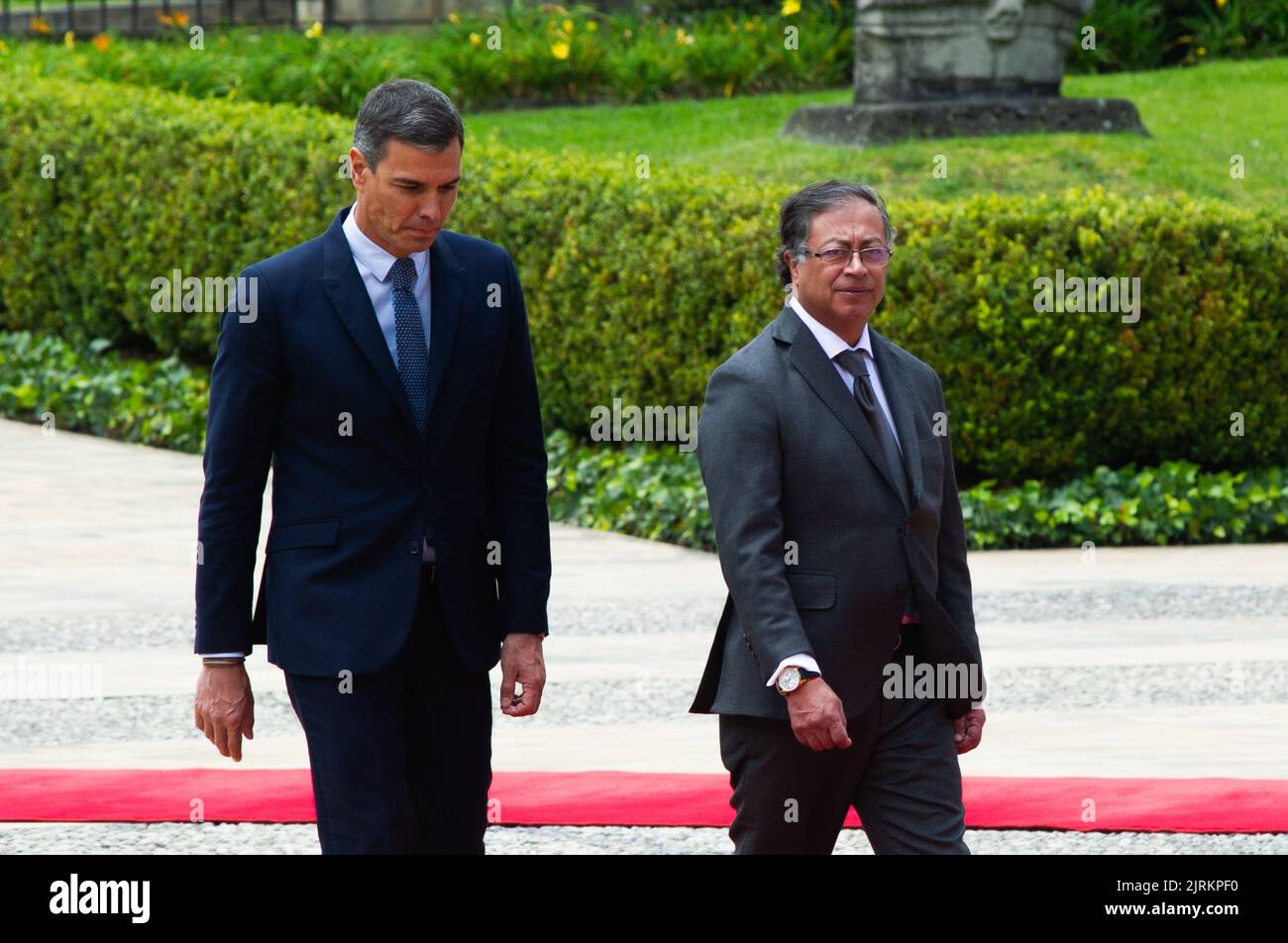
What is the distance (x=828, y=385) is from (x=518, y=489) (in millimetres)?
665

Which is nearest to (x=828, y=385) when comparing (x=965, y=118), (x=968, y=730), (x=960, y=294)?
(x=968, y=730)

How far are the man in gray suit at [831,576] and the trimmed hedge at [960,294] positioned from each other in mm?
6310

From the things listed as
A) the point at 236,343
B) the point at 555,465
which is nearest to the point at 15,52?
the point at 555,465

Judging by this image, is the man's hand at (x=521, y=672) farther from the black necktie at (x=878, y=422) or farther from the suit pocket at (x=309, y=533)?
the black necktie at (x=878, y=422)

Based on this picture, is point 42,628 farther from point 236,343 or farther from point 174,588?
point 236,343

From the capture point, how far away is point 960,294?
1047cm

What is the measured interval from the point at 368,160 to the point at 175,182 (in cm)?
1011

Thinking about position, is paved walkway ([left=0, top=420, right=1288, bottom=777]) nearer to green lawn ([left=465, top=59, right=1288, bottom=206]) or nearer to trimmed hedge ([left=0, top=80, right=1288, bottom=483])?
trimmed hedge ([left=0, top=80, right=1288, bottom=483])

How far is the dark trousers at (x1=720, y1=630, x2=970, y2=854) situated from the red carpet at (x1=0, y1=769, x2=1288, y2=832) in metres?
1.75

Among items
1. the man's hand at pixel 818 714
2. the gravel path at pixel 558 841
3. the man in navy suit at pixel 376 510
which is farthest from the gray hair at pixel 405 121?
the gravel path at pixel 558 841

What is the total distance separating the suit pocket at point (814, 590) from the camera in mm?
4160

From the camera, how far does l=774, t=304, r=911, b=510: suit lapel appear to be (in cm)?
423
